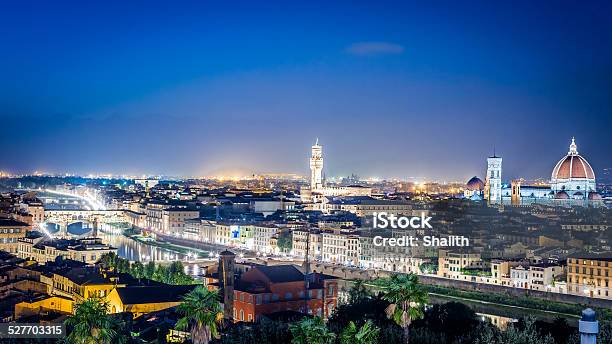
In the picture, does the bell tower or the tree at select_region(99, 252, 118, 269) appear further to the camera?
the bell tower

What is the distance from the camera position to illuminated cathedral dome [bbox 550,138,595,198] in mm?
56625

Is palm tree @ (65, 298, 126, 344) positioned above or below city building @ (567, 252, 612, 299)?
above

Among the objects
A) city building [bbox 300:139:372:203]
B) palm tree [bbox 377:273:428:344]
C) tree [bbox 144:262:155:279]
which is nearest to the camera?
palm tree [bbox 377:273:428:344]

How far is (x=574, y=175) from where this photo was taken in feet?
186

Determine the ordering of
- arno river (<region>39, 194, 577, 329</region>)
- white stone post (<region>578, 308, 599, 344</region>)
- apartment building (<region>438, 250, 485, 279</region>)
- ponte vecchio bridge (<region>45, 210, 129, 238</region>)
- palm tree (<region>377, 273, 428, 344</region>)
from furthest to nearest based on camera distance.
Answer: ponte vecchio bridge (<region>45, 210, 129, 238</region>) → apartment building (<region>438, 250, 485, 279</region>) → arno river (<region>39, 194, 577, 329</region>) → palm tree (<region>377, 273, 428, 344</region>) → white stone post (<region>578, 308, 599, 344</region>)

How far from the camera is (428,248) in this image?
33.8m

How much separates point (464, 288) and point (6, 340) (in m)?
17.0

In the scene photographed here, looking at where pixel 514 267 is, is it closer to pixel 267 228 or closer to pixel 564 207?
pixel 267 228

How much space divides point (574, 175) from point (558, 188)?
1630mm

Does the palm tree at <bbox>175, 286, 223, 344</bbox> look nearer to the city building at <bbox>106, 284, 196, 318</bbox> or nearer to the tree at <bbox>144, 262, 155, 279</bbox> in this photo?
the city building at <bbox>106, 284, 196, 318</bbox>

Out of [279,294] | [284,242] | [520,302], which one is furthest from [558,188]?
[279,294]

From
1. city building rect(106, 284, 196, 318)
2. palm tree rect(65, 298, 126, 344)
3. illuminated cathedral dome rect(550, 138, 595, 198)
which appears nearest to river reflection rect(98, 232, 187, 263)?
city building rect(106, 284, 196, 318)

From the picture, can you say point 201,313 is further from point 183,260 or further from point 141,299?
point 183,260

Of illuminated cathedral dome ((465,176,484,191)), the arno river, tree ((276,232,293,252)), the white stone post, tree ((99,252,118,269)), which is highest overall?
illuminated cathedral dome ((465,176,484,191))
